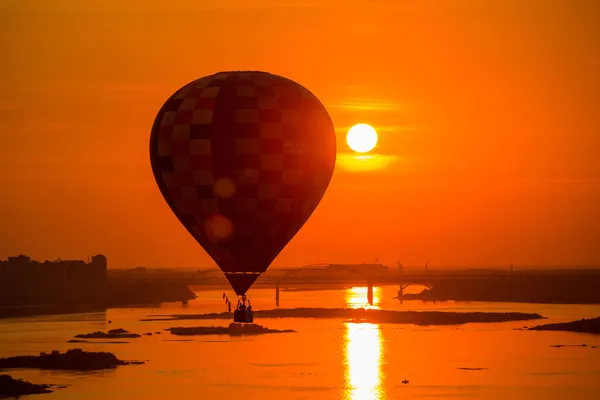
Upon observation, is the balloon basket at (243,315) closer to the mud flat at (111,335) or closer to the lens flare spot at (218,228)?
the lens flare spot at (218,228)

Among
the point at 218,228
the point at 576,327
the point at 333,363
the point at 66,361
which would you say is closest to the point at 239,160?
the point at 218,228

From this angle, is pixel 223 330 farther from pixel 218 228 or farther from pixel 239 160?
pixel 239 160

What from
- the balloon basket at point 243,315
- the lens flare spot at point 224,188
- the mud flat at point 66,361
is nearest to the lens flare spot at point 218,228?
the lens flare spot at point 224,188

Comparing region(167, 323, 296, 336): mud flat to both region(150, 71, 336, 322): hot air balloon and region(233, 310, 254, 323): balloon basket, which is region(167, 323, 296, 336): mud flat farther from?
region(233, 310, 254, 323): balloon basket

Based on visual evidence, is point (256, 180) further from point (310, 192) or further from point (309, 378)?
point (309, 378)

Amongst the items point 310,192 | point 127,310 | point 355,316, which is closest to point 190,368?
point 310,192

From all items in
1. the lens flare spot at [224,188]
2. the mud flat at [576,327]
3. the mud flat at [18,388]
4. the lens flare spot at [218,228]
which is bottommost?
the mud flat at [18,388]
